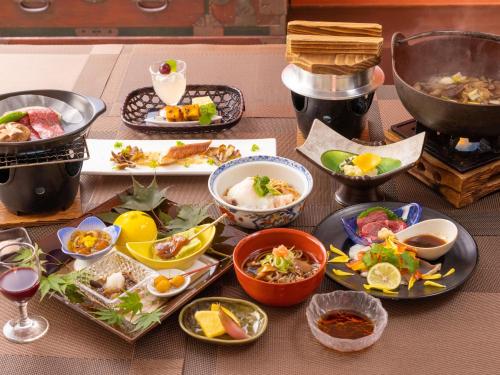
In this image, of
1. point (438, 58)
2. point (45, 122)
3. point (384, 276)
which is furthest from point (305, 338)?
point (438, 58)

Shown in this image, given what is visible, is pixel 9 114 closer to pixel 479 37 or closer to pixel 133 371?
pixel 133 371

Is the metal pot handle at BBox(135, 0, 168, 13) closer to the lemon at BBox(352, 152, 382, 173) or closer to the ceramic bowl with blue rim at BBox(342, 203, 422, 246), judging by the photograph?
the lemon at BBox(352, 152, 382, 173)

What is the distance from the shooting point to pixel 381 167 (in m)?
1.72

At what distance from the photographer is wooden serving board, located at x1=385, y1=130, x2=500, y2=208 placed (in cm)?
167

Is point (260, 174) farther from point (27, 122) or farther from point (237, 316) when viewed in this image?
point (27, 122)

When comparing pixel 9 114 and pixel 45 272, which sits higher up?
pixel 9 114

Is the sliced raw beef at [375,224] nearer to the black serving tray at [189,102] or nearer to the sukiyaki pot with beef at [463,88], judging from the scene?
the sukiyaki pot with beef at [463,88]

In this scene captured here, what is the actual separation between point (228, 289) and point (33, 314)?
1.32 ft

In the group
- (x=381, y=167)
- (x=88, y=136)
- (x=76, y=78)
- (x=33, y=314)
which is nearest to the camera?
(x=33, y=314)

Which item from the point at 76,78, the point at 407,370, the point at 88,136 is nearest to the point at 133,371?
the point at 407,370

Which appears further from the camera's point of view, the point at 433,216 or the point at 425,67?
the point at 425,67

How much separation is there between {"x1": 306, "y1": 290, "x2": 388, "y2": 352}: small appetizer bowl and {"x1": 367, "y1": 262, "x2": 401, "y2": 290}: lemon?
63 millimetres

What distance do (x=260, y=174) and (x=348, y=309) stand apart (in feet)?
1.68

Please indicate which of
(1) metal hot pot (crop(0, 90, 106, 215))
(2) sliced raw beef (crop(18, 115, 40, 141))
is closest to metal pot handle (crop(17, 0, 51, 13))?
(1) metal hot pot (crop(0, 90, 106, 215))
